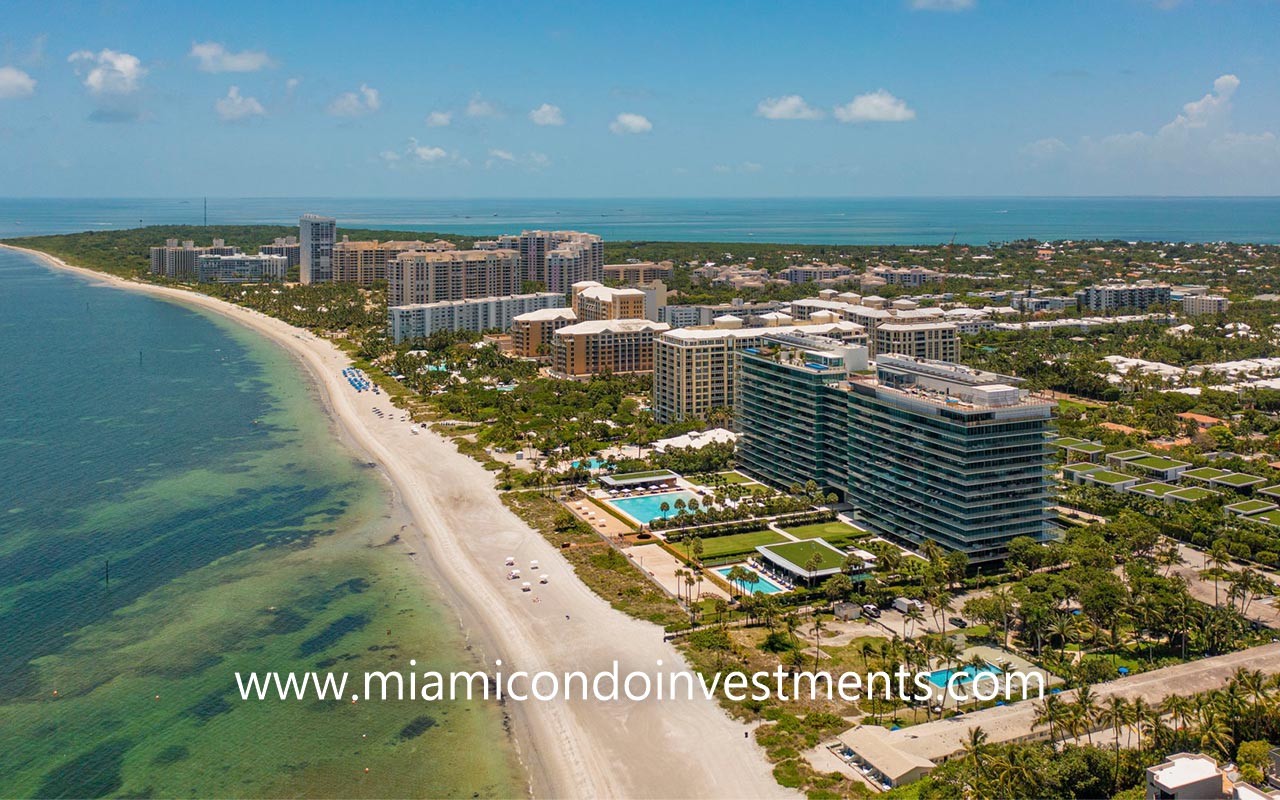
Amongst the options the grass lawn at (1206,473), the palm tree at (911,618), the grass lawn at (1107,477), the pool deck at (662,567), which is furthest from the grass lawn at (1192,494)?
the pool deck at (662,567)

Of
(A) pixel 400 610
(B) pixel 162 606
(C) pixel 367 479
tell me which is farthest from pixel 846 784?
(C) pixel 367 479

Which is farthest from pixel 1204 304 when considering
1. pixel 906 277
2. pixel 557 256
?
pixel 557 256

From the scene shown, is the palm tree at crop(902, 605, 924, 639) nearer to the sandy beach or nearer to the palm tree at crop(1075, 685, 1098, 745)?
the palm tree at crop(1075, 685, 1098, 745)

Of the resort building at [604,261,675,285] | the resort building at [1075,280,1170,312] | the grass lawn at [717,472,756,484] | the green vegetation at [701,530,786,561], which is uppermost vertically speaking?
A: the resort building at [604,261,675,285]

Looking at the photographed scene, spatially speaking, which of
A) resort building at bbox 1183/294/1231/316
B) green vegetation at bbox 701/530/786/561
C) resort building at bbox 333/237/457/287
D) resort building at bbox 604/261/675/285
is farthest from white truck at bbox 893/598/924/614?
resort building at bbox 333/237/457/287

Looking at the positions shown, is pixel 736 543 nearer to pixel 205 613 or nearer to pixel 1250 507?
pixel 205 613

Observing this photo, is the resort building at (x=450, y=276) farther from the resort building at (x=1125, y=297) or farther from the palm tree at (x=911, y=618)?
the palm tree at (x=911, y=618)
